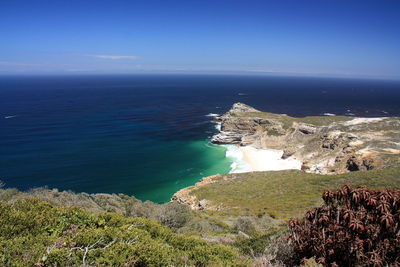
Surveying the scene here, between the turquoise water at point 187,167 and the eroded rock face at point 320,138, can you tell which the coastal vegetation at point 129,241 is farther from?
the eroded rock face at point 320,138

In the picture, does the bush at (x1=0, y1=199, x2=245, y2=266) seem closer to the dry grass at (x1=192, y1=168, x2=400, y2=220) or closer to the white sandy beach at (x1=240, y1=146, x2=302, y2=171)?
the dry grass at (x1=192, y1=168, x2=400, y2=220)

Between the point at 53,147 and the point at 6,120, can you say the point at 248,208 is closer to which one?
the point at 53,147

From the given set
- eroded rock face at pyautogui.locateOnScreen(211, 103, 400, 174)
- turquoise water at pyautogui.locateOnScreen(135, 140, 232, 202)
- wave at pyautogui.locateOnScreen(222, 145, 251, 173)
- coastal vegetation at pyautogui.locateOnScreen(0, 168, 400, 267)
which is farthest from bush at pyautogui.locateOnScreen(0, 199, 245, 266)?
wave at pyautogui.locateOnScreen(222, 145, 251, 173)

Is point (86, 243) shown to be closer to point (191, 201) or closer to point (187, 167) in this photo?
point (191, 201)

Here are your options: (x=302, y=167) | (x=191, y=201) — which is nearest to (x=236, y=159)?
(x=302, y=167)

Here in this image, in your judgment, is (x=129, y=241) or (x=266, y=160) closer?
(x=129, y=241)

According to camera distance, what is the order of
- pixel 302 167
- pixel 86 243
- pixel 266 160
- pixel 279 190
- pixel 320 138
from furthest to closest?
pixel 266 160
pixel 320 138
pixel 302 167
pixel 279 190
pixel 86 243

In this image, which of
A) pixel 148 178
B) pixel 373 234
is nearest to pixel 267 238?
pixel 373 234
